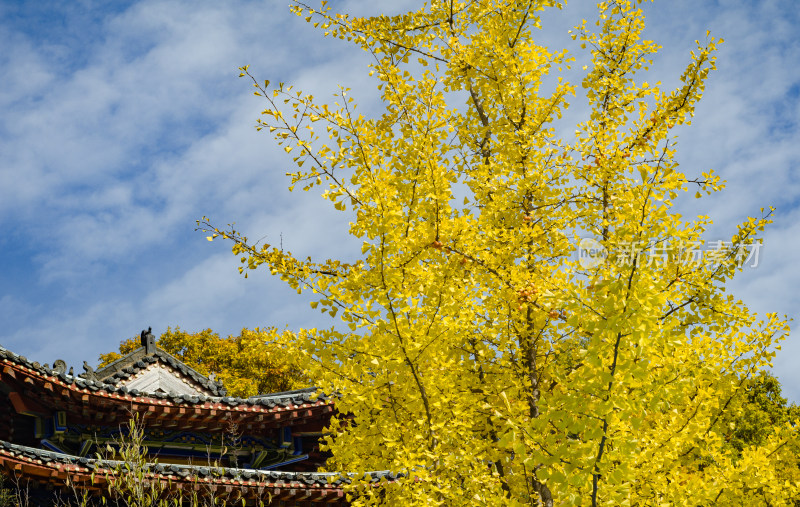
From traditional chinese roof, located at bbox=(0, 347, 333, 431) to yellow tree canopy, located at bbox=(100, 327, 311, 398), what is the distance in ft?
57.7

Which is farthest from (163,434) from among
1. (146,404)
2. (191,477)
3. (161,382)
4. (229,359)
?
(229,359)

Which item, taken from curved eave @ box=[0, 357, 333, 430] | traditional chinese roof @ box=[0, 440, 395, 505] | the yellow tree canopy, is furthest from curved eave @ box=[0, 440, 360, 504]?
the yellow tree canopy

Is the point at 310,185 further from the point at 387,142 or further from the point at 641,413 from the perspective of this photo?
the point at 641,413

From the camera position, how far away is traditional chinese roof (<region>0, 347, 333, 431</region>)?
954 cm

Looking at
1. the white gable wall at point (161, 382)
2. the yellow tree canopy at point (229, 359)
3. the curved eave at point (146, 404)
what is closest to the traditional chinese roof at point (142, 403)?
the curved eave at point (146, 404)

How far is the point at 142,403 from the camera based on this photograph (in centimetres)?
988

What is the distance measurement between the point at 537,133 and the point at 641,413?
3799mm

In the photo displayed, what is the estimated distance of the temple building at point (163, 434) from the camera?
8953 millimetres

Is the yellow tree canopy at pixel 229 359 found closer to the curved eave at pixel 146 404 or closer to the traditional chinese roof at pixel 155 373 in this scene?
the traditional chinese roof at pixel 155 373

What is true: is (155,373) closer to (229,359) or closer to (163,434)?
(163,434)

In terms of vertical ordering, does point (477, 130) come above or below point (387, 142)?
above

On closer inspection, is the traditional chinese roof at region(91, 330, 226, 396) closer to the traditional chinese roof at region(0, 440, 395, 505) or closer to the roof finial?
the roof finial

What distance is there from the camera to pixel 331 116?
17.7 ft

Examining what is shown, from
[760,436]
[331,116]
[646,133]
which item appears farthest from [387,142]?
[760,436]
